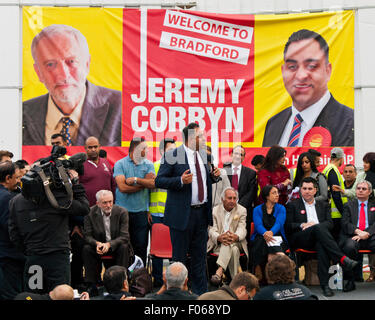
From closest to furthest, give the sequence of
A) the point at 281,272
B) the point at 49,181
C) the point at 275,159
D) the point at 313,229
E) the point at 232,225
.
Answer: the point at 281,272 → the point at 49,181 → the point at 313,229 → the point at 232,225 → the point at 275,159

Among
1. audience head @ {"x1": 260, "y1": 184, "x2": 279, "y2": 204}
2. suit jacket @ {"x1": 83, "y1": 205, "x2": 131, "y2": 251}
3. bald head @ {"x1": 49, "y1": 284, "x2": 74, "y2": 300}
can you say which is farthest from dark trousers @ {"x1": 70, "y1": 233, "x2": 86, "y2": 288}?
bald head @ {"x1": 49, "y1": 284, "x2": 74, "y2": 300}

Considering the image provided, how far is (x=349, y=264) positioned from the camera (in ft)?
20.6

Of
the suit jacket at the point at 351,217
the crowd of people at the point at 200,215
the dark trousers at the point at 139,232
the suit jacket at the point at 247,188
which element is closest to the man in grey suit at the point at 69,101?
the crowd of people at the point at 200,215

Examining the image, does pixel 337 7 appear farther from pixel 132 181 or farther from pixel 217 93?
pixel 132 181

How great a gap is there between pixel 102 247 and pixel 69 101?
289 cm

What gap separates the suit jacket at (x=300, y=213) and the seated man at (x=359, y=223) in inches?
9.9

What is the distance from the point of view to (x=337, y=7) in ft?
26.8

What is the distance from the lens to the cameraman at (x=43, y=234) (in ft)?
14.9

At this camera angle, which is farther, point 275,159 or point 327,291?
point 275,159

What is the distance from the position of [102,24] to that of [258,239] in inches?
156

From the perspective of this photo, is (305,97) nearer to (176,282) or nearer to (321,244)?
(321,244)

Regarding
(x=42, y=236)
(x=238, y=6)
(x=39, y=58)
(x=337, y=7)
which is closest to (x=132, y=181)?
(x=42, y=236)

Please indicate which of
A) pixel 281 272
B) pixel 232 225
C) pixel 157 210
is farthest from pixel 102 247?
pixel 281 272
